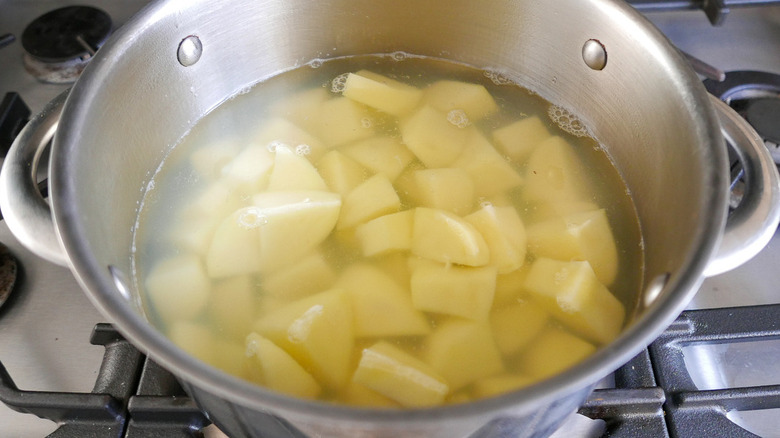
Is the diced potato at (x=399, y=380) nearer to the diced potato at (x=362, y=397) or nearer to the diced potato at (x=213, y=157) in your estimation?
the diced potato at (x=362, y=397)

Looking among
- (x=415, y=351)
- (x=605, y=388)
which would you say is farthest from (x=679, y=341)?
(x=415, y=351)

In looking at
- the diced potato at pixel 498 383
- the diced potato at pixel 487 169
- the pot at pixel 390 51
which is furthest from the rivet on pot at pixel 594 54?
the diced potato at pixel 498 383

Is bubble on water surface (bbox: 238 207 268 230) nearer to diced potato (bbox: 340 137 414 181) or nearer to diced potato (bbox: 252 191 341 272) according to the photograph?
diced potato (bbox: 252 191 341 272)

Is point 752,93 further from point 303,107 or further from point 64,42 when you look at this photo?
point 64,42

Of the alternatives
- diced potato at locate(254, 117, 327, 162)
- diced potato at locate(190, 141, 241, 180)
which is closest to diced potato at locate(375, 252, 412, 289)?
diced potato at locate(254, 117, 327, 162)

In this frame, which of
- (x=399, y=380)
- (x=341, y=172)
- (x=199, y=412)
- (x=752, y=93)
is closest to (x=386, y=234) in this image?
(x=341, y=172)
